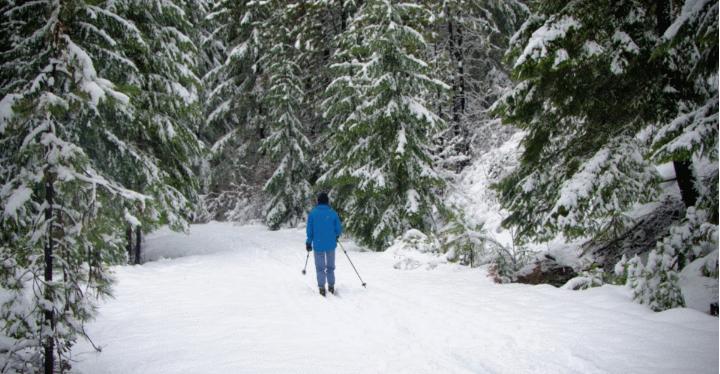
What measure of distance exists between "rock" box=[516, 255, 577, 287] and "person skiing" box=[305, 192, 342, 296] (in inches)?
155

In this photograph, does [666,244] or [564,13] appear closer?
[666,244]

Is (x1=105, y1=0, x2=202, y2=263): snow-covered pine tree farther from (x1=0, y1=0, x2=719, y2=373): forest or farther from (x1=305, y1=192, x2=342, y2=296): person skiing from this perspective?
(x1=305, y1=192, x2=342, y2=296): person skiing

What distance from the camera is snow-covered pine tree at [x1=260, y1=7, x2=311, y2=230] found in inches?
790

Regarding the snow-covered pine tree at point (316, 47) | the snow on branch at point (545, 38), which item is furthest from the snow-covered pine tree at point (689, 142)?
the snow-covered pine tree at point (316, 47)

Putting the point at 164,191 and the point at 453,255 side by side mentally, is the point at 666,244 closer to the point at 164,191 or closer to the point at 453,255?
the point at 453,255

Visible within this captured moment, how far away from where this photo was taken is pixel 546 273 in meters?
8.71

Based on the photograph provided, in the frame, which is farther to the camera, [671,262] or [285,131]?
[285,131]

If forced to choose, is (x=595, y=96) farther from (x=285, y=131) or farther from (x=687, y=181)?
(x=285, y=131)

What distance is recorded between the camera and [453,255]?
11.0m

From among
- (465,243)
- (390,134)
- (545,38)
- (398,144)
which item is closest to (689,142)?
(545,38)

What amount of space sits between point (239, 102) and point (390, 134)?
42.7 feet

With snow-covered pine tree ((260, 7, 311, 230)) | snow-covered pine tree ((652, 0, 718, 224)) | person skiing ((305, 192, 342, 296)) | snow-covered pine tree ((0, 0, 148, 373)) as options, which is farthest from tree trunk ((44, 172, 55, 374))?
snow-covered pine tree ((260, 7, 311, 230))

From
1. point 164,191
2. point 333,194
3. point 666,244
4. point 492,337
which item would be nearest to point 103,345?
point 492,337

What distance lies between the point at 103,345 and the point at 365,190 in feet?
27.8
